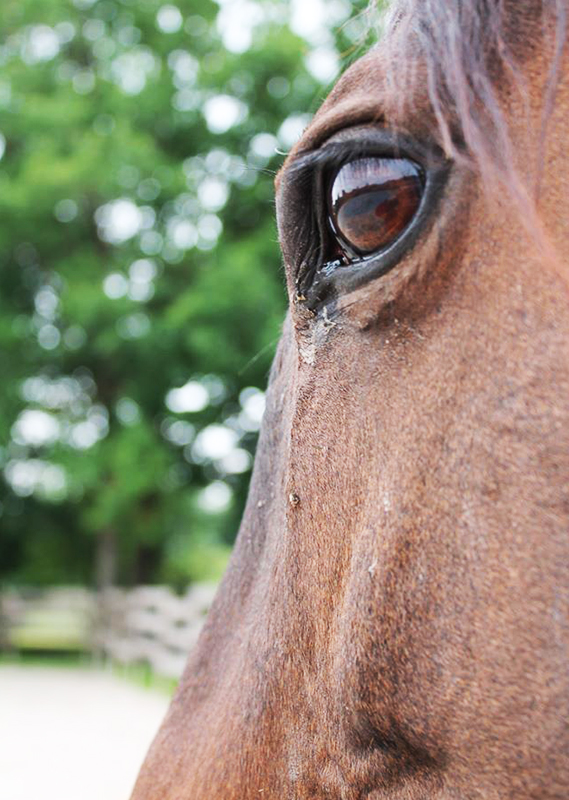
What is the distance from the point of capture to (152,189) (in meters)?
16.2

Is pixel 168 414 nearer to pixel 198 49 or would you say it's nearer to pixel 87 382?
pixel 87 382

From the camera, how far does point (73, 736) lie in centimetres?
878

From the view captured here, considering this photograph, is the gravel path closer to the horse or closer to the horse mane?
the horse

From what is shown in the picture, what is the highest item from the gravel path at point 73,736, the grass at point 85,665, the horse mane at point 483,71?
the horse mane at point 483,71

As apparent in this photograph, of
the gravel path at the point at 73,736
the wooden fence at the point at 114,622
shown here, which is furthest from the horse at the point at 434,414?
the wooden fence at the point at 114,622

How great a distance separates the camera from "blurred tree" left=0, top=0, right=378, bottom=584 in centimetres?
1529

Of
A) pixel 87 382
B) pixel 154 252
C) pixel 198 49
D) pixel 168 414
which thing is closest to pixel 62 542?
pixel 87 382

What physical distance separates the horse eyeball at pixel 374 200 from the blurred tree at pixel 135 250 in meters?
12.8

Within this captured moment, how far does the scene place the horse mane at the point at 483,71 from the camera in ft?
3.48

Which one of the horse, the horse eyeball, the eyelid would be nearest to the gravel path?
the horse

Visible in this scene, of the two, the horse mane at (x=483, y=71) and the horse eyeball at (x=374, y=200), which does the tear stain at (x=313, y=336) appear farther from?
the horse mane at (x=483, y=71)

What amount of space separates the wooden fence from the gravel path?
0.92 m

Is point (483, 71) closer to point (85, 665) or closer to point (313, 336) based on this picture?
point (313, 336)

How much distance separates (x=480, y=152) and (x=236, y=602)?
106 cm
